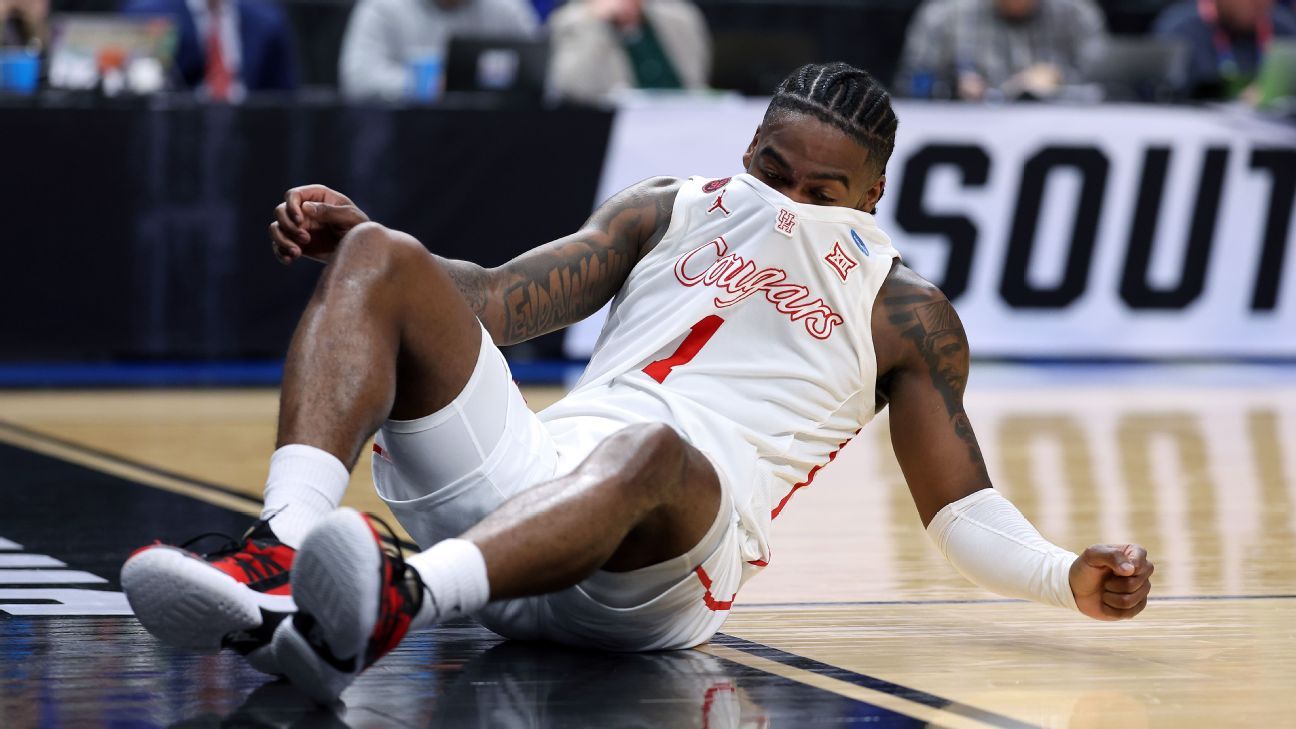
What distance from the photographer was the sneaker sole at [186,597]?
208cm

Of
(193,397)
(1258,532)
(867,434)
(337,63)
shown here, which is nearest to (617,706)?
(1258,532)

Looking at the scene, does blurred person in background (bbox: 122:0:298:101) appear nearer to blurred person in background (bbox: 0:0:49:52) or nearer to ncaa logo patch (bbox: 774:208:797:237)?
blurred person in background (bbox: 0:0:49:52)

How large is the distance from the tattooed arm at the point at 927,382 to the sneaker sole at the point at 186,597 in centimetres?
100

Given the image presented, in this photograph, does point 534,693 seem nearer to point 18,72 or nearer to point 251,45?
point 18,72

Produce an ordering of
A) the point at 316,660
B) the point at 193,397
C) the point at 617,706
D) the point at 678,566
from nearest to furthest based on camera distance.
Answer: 1. the point at 316,660
2. the point at 617,706
3. the point at 678,566
4. the point at 193,397

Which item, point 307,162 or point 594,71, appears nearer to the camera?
point 307,162

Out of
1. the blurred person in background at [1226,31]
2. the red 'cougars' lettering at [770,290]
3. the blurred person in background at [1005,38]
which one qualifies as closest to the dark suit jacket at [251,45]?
the blurred person in background at [1005,38]

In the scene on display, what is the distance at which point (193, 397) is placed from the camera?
6.27 m

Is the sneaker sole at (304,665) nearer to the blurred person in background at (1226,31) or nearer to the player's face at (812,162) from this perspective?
the player's face at (812,162)

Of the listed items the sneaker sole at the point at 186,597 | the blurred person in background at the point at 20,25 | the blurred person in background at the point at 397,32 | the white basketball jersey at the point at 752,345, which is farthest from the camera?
the blurred person in background at the point at 397,32

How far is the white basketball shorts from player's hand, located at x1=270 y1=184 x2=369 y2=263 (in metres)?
0.24

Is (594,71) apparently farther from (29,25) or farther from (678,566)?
(678,566)

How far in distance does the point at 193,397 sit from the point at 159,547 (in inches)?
168

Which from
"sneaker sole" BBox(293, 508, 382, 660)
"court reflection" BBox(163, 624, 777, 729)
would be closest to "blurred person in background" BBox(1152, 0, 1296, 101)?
"court reflection" BBox(163, 624, 777, 729)
